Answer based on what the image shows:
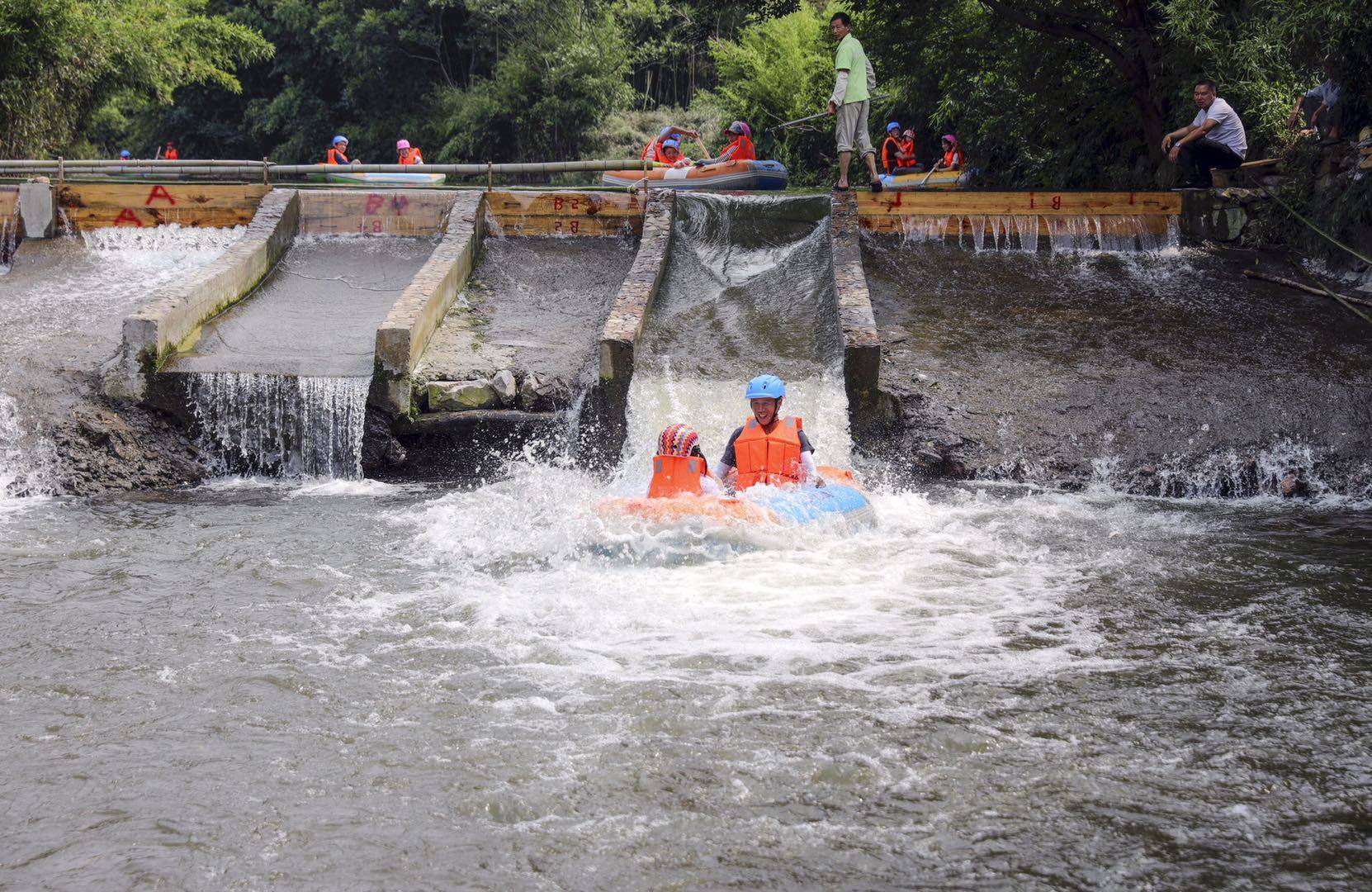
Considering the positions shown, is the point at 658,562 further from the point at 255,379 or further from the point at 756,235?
the point at 756,235

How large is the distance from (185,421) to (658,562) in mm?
5353

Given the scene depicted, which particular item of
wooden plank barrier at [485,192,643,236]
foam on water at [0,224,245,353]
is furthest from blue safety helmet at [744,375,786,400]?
foam on water at [0,224,245,353]

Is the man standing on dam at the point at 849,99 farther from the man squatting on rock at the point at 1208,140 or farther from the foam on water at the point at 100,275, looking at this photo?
the foam on water at the point at 100,275

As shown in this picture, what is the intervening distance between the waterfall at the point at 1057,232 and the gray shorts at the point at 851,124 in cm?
102

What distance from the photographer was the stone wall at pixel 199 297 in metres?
10.7

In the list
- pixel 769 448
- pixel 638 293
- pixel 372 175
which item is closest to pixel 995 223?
pixel 638 293

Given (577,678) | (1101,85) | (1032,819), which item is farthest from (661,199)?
(1032,819)

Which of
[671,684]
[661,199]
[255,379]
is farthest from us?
[661,199]

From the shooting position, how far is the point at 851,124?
13.9 metres

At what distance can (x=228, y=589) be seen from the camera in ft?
23.8

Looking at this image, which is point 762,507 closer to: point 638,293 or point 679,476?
point 679,476

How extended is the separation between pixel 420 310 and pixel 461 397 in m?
1.03

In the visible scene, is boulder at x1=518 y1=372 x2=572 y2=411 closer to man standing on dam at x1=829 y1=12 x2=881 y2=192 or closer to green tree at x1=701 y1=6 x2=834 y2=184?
man standing on dam at x1=829 y1=12 x2=881 y2=192

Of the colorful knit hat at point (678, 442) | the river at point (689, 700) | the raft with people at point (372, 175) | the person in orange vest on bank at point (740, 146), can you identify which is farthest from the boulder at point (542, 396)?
the person in orange vest on bank at point (740, 146)
